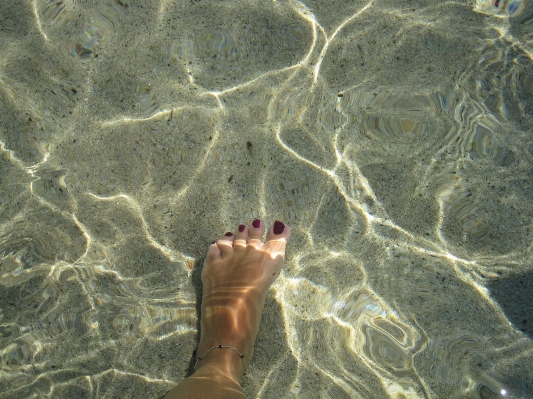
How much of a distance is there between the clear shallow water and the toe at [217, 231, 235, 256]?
0.08 metres

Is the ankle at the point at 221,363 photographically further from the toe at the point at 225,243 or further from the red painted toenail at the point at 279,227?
the red painted toenail at the point at 279,227

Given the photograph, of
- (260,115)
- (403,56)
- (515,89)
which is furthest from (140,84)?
(515,89)

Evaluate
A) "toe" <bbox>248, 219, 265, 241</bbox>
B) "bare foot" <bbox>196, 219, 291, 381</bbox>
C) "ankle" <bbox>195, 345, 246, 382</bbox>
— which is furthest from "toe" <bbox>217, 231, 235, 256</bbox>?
"ankle" <bbox>195, 345, 246, 382</bbox>

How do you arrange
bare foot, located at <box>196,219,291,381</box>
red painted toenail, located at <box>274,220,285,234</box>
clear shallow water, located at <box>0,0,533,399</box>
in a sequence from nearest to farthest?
clear shallow water, located at <box>0,0,533,399</box>
bare foot, located at <box>196,219,291,381</box>
red painted toenail, located at <box>274,220,285,234</box>

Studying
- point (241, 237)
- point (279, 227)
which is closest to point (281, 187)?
point (279, 227)

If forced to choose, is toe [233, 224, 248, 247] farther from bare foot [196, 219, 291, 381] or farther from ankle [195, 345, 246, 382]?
ankle [195, 345, 246, 382]

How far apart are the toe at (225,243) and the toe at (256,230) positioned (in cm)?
12

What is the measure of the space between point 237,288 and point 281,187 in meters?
0.72

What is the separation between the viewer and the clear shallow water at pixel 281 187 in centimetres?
241

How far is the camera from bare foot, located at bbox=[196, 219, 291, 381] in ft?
8.37

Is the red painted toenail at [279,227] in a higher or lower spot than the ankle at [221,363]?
higher

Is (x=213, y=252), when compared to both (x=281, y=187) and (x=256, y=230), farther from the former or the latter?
(x=281, y=187)

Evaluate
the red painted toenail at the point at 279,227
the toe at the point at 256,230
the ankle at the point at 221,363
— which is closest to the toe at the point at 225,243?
the toe at the point at 256,230

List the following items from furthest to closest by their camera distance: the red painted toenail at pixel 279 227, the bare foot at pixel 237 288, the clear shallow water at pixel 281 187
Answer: the red painted toenail at pixel 279 227 → the bare foot at pixel 237 288 → the clear shallow water at pixel 281 187
